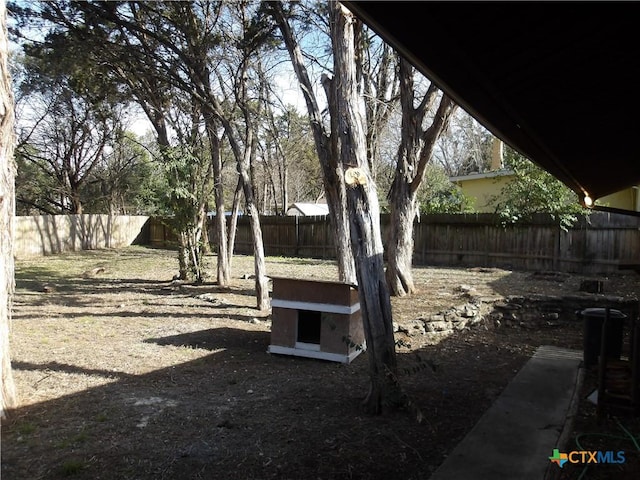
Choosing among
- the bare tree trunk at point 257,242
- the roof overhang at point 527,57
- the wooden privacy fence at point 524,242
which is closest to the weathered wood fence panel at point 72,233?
the wooden privacy fence at point 524,242

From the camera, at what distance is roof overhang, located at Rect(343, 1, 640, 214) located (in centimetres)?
153

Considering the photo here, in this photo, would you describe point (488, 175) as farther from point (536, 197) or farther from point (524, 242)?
point (524, 242)

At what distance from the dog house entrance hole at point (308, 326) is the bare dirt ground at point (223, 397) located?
325mm

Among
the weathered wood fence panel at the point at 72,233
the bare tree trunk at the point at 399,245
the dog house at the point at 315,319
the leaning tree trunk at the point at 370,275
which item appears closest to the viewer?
the leaning tree trunk at the point at 370,275

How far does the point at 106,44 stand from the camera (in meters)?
10.4

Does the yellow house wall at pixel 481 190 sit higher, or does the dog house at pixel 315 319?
the yellow house wall at pixel 481 190

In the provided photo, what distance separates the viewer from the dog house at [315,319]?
5.98m

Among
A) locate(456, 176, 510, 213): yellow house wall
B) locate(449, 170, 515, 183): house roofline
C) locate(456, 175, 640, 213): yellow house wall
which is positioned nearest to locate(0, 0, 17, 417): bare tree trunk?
locate(449, 170, 515, 183): house roofline

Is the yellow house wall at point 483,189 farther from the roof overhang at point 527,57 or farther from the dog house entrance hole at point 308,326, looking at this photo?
the roof overhang at point 527,57

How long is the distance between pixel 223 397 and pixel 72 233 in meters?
20.5

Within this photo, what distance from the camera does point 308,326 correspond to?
6.59 m

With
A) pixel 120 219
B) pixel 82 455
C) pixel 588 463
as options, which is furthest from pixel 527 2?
pixel 120 219

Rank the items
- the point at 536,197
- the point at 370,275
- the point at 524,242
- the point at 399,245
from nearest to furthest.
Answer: the point at 370,275, the point at 399,245, the point at 536,197, the point at 524,242

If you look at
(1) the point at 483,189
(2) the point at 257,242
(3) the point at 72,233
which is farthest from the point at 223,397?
(3) the point at 72,233
